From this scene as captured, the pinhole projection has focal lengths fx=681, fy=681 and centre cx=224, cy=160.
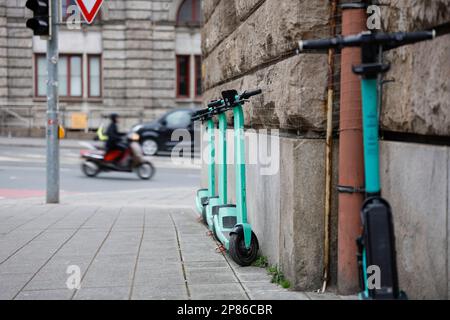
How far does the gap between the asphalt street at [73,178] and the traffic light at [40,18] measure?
3.69 meters

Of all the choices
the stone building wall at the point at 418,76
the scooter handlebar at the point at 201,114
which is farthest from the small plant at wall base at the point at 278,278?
the scooter handlebar at the point at 201,114

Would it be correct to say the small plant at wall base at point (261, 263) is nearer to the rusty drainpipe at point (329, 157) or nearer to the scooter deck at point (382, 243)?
the rusty drainpipe at point (329, 157)

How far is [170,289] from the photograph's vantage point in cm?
487

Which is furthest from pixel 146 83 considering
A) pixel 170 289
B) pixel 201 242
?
pixel 170 289

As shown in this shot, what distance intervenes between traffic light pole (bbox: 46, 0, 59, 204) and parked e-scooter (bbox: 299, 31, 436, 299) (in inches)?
345

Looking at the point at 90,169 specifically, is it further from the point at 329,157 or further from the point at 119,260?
the point at 329,157

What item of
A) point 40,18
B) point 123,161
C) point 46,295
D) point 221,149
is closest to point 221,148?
point 221,149

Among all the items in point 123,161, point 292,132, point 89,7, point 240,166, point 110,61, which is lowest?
point 123,161

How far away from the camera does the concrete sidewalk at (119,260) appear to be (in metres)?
4.82

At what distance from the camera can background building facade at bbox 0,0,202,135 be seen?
102ft

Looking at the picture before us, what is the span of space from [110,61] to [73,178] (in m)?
15.0

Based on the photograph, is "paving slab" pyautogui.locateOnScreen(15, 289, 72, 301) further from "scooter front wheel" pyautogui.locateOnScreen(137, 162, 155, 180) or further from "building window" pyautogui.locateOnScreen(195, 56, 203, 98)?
"building window" pyautogui.locateOnScreen(195, 56, 203, 98)

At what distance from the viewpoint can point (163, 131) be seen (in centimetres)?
2464

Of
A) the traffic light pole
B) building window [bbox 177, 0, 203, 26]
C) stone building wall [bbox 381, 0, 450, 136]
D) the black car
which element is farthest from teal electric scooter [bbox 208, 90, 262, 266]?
building window [bbox 177, 0, 203, 26]
